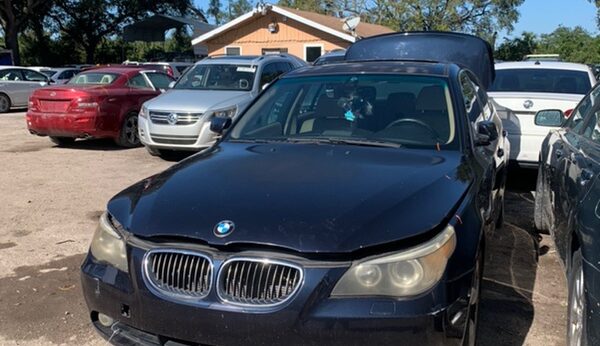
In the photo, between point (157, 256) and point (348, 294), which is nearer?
point (348, 294)

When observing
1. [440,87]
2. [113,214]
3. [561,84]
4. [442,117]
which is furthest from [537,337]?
[561,84]

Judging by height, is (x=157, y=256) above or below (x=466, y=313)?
above

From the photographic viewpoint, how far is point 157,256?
2553mm

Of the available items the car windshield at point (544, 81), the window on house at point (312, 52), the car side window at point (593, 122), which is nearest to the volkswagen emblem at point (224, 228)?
the car side window at point (593, 122)

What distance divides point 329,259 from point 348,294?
0.16m

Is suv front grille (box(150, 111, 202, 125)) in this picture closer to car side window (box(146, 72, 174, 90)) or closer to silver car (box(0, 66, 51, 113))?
car side window (box(146, 72, 174, 90))

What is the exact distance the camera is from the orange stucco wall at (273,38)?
24.2 meters

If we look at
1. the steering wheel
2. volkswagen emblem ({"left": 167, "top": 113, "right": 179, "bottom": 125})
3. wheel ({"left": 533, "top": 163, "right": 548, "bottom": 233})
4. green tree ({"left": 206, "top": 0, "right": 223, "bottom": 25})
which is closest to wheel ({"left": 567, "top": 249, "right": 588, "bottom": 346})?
the steering wheel

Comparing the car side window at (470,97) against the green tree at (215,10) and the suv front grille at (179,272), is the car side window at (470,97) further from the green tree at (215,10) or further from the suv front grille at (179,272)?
the green tree at (215,10)

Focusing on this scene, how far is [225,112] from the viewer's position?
9.32 metres

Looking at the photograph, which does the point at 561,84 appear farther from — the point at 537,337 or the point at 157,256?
the point at 157,256

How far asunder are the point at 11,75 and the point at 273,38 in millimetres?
10677

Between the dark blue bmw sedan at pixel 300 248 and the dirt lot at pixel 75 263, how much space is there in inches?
32.8

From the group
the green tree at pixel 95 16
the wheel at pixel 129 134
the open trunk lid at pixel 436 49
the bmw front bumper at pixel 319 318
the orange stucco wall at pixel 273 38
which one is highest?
the green tree at pixel 95 16
